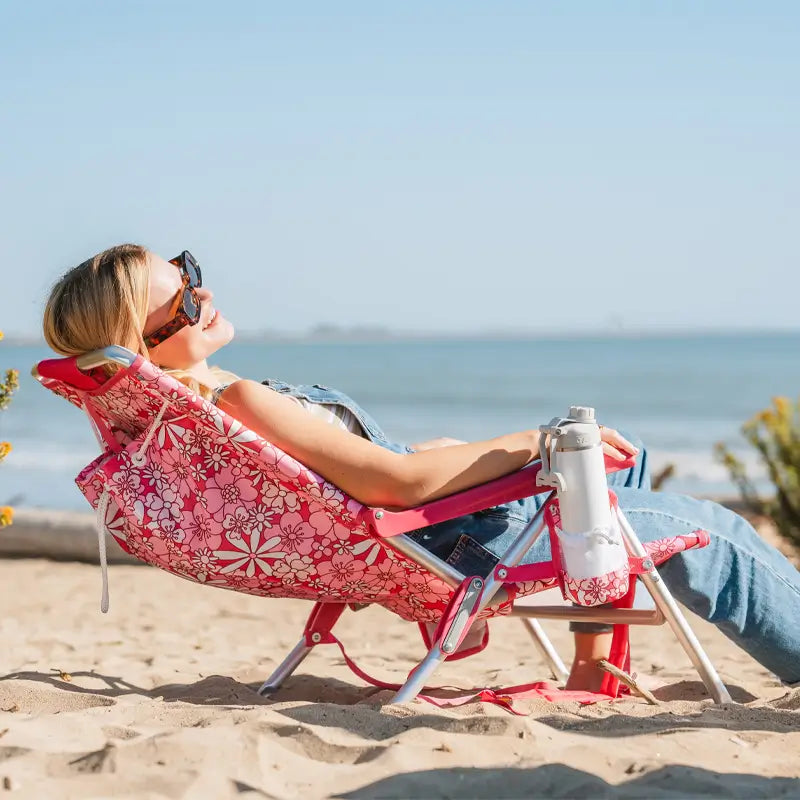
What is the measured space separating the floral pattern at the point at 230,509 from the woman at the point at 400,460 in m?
0.09

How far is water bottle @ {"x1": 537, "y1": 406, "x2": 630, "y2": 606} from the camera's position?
273 cm

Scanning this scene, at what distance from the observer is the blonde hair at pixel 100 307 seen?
2.91 metres

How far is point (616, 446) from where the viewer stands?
2939 mm

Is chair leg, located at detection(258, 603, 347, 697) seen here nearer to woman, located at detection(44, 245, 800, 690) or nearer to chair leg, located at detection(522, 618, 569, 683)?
woman, located at detection(44, 245, 800, 690)

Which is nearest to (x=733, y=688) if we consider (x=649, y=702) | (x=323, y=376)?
(x=649, y=702)

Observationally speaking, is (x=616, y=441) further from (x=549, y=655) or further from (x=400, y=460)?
(x=549, y=655)

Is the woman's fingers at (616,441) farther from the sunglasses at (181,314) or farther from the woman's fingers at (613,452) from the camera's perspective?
the sunglasses at (181,314)

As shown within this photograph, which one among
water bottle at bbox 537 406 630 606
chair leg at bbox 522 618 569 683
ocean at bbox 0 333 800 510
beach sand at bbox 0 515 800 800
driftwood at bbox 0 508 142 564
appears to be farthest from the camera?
ocean at bbox 0 333 800 510

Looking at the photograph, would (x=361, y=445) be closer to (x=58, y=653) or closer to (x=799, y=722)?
(x=799, y=722)

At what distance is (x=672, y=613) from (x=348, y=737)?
97 cm

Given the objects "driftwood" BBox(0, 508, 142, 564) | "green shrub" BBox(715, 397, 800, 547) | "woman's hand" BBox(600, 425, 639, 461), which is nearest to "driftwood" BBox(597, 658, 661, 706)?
"woman's hand" BBox(600, 425, 639, 461)

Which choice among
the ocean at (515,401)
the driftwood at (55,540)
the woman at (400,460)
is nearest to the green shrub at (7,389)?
the woman at (400,460)

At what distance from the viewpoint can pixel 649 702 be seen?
303cm

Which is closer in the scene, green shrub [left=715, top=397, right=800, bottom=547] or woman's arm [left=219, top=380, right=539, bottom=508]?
woman's arm [left=219, top=380, right=539, bottom=508]
